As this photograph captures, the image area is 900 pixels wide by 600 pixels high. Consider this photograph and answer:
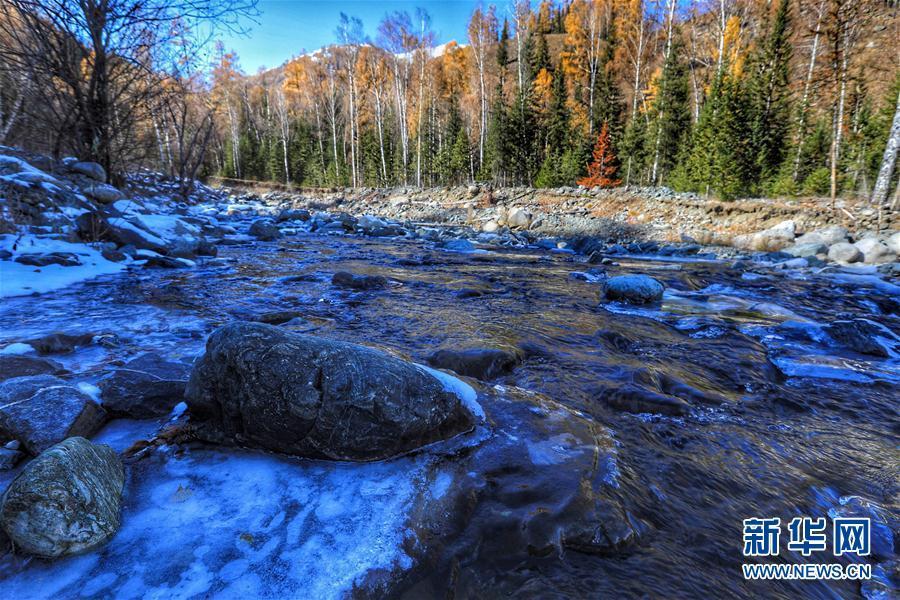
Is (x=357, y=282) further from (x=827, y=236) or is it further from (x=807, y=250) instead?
(x=827, y=236)

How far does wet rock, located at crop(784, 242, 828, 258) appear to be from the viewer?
10.6 meters

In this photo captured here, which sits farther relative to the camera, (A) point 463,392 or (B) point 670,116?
(B) point 670,116

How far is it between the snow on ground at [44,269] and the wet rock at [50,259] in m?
0.07

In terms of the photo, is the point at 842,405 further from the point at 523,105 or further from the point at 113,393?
the point at 523,105

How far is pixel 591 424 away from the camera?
2.67m

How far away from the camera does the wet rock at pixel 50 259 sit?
5617 mm

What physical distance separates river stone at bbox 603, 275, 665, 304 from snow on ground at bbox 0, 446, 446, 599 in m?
5.10

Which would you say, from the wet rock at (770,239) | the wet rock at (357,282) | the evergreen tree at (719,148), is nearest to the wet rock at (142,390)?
the wet rock at (357,282)

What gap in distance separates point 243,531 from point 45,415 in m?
1.24

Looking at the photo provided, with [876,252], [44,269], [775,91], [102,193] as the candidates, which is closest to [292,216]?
[102,193]

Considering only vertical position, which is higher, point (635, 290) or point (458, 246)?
point (458, 246)

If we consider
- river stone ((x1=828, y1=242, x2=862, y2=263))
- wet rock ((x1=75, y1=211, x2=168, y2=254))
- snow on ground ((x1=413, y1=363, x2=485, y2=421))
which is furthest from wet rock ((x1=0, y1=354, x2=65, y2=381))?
river stone ((x1=828, y1=242, x2=862, y2=263))

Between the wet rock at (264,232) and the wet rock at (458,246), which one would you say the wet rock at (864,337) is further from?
the wet rock at (264,232)

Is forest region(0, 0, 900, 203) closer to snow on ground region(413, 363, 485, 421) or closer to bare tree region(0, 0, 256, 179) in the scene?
bare tree region(0, 0, 256, 179)
